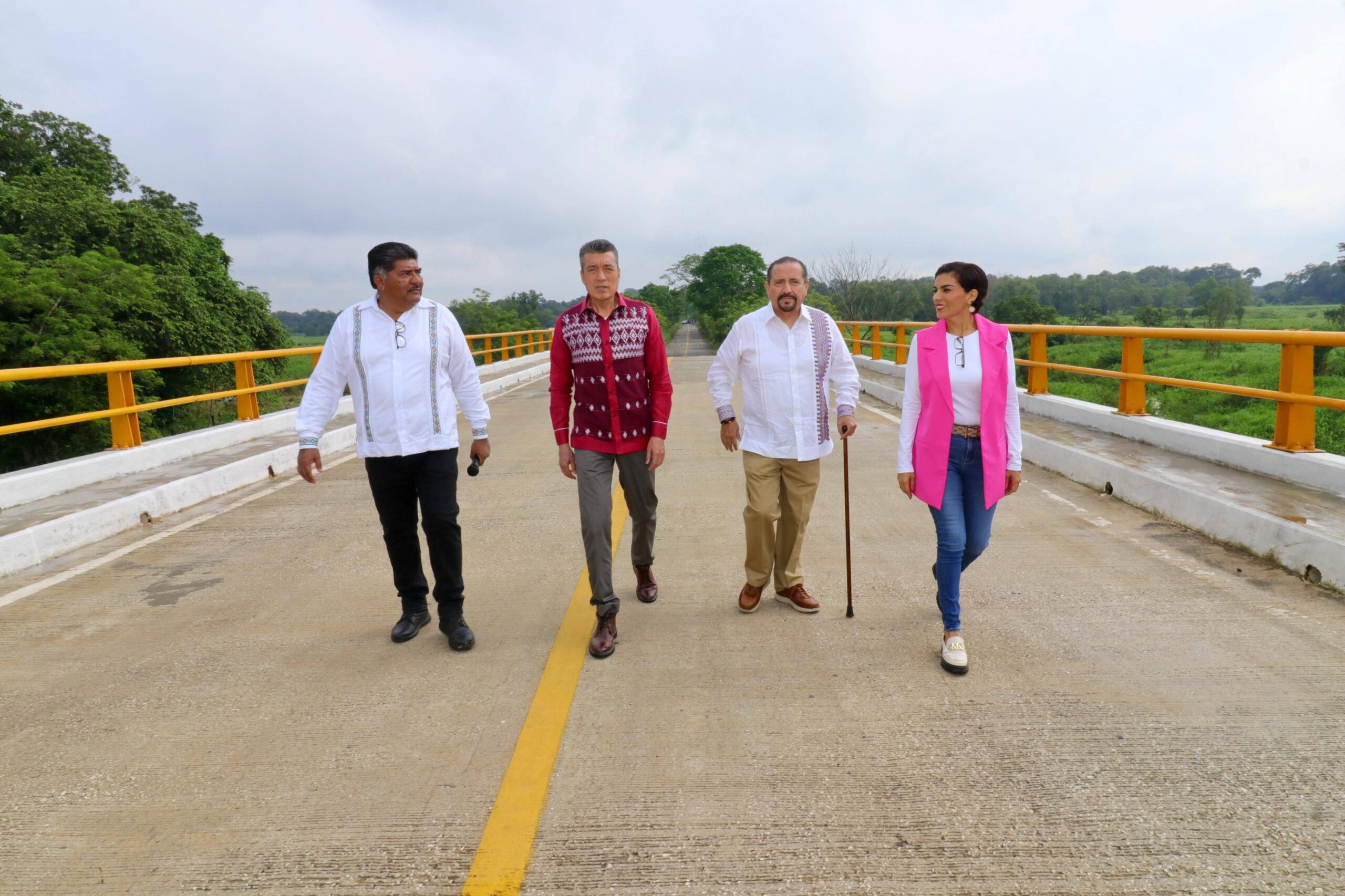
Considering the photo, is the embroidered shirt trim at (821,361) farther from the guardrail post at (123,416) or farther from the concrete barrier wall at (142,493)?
the guardrail post at (123,416)

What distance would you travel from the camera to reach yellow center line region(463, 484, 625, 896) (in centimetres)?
243

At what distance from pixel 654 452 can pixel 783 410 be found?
0.68 m

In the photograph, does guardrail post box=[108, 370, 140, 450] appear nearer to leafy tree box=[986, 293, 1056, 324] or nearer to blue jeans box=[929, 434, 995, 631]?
blue jeans box=[929, 434, 995, 631]

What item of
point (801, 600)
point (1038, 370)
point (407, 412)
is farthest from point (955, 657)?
point (1038, 370)

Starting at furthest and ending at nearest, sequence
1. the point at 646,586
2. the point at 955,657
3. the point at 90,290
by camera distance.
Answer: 1. the point at 90,290
2. the point at 646,586
3. the point at 955,657

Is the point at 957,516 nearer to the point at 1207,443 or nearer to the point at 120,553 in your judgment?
the point at 1207,443

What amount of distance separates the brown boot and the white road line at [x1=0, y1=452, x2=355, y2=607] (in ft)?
11.7

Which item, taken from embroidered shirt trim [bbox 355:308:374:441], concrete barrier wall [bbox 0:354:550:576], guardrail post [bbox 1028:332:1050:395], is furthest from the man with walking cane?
guardrail post [bbox 1028:332:1050:395]

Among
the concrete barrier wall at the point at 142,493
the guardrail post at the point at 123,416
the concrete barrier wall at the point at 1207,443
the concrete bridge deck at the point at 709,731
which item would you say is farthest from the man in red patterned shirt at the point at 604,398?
the guardrail post at the point at 123,416

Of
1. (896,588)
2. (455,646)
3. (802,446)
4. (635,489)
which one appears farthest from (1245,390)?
(455,646)

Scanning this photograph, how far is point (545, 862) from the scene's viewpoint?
247 centimetres

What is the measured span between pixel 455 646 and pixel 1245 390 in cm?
594

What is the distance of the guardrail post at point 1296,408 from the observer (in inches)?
225

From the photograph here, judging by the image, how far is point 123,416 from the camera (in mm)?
8070
